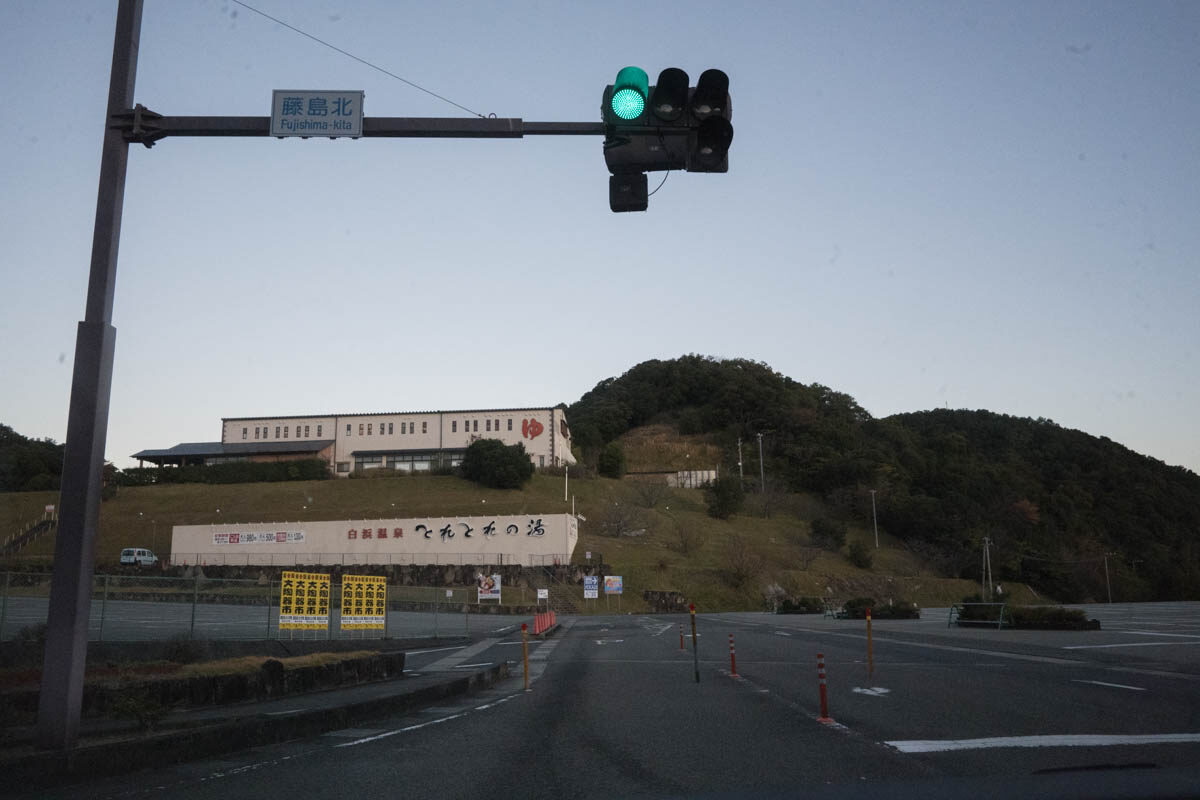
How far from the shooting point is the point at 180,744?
8.63 metres

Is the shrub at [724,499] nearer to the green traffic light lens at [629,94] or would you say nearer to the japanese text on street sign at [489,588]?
the japanese text on street sign at [489,588]

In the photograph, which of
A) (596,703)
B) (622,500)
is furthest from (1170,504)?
(596,703)

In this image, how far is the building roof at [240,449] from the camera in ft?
325

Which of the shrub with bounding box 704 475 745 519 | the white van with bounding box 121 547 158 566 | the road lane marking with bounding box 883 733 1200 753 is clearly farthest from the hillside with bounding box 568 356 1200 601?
the road lane marking with bounding box 883 733 1200 753

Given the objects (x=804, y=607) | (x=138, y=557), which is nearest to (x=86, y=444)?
(x=804, y=607)

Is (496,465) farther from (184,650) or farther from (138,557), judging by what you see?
(184,650)

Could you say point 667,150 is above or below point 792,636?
above

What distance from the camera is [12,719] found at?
8.95 metres

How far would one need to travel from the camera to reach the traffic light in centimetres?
730

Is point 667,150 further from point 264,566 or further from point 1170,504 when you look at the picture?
point 1170,504

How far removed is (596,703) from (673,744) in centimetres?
403

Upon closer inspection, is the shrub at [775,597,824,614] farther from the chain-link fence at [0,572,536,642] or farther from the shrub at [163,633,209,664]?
the shrub at [163,633,209,664]

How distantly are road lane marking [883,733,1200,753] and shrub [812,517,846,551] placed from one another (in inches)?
3259

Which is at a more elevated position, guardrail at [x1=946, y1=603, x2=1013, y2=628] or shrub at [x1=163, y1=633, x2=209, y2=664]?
shrub at [x1=163, y1=633, x2=209, y2=664]
